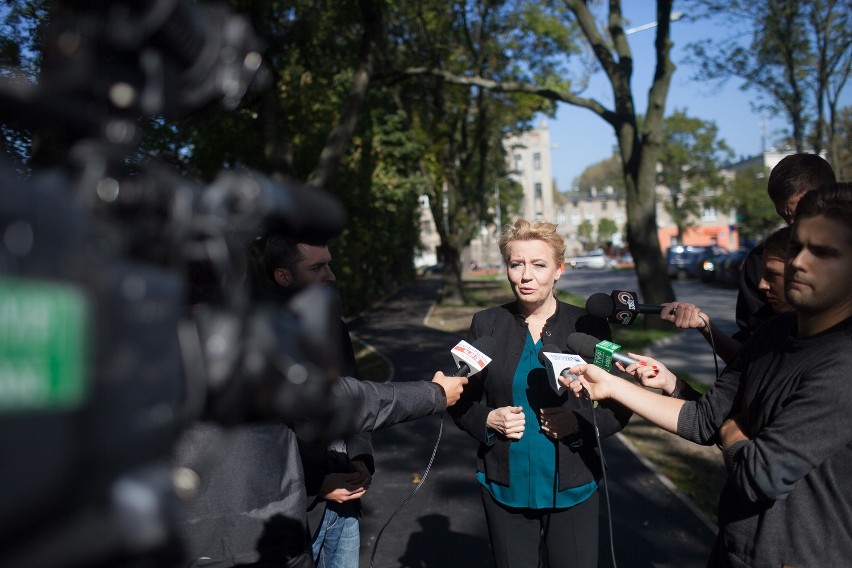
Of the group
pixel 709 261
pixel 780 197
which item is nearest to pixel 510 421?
pixel 780 197

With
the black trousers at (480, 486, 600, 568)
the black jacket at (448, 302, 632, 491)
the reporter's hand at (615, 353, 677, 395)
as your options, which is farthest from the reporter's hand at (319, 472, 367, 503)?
the reporter's hand at (615, 353, 677, 395)

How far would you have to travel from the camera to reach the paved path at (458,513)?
Result: 456 cm

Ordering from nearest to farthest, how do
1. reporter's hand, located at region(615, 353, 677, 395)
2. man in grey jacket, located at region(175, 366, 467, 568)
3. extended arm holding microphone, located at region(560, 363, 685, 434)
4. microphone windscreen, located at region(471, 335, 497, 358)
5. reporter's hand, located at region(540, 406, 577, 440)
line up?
man in grey jacket, located at region(175, 366, 467, 568) → extended arm holding microphone, located at region(560, 363, 685, 434) → reporter's hand, located at region(615, 353, 677, 395) → reporter's hand, located at region(540, 406, 577, 440) → microphone windscreen, located at region(471, 335, 497, 358)

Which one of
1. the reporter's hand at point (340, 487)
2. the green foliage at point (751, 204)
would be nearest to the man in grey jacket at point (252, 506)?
the reporter's hand at point (340, 487)

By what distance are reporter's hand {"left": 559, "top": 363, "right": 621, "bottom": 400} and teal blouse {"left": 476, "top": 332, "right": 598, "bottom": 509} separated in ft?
1.56

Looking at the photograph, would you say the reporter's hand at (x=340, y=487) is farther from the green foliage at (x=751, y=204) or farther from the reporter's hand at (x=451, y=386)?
the green foliage at (x=751, y=204)

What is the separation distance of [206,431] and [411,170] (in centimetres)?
1949

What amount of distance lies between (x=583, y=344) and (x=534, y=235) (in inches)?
24.9

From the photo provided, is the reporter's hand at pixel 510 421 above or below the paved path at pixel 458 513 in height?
above

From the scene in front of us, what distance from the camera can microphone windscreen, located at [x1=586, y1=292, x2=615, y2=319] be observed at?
3197mm

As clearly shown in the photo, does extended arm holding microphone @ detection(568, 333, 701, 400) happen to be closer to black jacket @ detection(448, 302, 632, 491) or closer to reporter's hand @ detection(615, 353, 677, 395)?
reporter's hand @ detection(615, 353, 677, 395)

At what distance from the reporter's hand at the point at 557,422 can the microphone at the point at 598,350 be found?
285 millimetres

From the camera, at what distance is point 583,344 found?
2.92m

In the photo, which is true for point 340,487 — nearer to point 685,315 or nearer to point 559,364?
point 559,364
